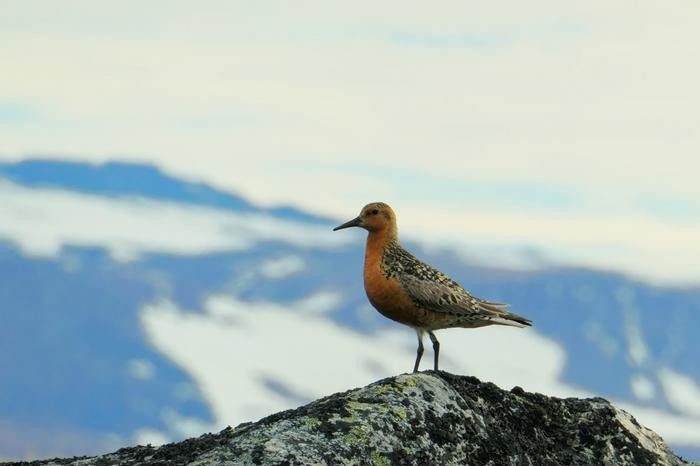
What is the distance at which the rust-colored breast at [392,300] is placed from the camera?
14.3 meters

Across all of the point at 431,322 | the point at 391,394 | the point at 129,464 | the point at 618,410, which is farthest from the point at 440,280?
the point at 129,464

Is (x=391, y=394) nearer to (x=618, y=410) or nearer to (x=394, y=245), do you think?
(x=618, y=410)

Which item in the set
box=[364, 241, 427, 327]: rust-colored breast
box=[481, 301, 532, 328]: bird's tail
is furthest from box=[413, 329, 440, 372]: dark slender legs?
box=[481, 301, 532, 328]: bird's tail

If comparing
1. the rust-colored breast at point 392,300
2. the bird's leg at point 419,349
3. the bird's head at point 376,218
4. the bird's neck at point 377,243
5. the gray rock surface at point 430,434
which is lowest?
the gray rock surface at point 430,434

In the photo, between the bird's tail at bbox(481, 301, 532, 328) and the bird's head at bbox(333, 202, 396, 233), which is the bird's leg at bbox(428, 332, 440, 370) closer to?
the bird's tail at bbox(481, 301, 532, 328)

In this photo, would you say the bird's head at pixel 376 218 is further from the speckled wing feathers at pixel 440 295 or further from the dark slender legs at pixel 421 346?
the dark slender legs at pixel 421 346

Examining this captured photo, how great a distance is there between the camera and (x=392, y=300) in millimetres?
14320

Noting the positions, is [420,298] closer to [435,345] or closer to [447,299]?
[447,299]

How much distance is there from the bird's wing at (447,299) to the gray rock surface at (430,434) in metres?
3.81

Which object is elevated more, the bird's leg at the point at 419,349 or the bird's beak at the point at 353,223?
the bird's beak at the point at 353,223

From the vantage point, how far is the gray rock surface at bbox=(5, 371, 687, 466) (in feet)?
27.4

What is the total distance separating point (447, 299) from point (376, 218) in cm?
167

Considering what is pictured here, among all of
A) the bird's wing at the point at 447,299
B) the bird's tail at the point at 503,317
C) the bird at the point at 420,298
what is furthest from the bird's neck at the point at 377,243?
the bird's tail at the point at 503,317

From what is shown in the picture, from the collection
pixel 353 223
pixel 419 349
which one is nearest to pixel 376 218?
pixel 353 223
